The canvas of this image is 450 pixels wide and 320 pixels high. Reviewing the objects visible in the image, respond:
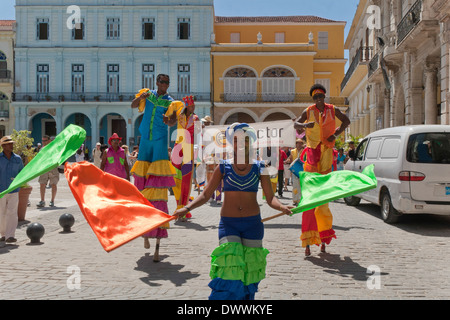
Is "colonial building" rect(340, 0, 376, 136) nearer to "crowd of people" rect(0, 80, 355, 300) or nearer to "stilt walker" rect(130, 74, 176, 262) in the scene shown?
"crowd of people" rect(0, 80, 355, 300)

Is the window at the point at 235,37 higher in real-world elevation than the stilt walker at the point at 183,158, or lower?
higher

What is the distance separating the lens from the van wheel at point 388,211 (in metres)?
9.77

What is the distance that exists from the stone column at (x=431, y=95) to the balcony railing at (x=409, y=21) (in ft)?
5.76

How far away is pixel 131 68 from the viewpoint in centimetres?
4481

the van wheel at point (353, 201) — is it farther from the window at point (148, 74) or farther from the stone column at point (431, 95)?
the window at point (148, 74)

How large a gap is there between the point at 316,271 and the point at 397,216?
4667mm

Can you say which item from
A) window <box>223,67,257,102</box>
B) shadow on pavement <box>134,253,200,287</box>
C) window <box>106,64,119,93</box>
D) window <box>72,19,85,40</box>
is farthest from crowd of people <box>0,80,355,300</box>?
window <box>72,19,85,40</box>

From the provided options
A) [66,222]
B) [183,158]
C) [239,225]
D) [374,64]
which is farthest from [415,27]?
[239,225]

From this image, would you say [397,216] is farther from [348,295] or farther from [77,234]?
[77,234]

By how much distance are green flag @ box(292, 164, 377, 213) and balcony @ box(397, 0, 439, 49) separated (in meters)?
13.8

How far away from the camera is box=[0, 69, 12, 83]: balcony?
1852 inches

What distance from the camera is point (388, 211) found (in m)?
9.96

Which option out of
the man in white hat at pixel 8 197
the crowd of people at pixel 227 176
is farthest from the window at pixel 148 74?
the man in white hat at pixel 8 197
